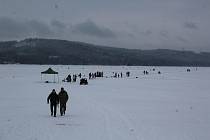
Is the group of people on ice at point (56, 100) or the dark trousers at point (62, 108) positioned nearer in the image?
the group of people on ice at point (56, 100)

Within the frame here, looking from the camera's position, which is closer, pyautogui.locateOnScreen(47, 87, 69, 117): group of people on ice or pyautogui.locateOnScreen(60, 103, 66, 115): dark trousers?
pyautogui.locateOnScreen(47, 87, 69, 117): group of people on ice

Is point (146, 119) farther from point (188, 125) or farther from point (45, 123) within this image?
point (45, 123)

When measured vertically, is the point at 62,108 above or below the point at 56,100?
below

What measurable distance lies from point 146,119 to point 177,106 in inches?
240

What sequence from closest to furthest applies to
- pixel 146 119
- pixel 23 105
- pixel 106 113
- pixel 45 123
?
pixel 45 123 < pixel 146 119 < pixel 106 113 < pixel 23 105

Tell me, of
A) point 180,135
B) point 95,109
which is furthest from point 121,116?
point 180,135

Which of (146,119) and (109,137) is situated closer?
(109,137)

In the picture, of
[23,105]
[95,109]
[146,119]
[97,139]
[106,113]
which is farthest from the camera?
[23,105]

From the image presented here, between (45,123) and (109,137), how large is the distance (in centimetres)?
391

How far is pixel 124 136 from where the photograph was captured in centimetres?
1324

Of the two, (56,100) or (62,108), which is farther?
(62,108)

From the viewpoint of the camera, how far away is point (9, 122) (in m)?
16.0

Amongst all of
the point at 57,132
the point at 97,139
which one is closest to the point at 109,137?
the point at 97,139

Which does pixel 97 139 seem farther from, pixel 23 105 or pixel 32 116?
pixel 23 105
